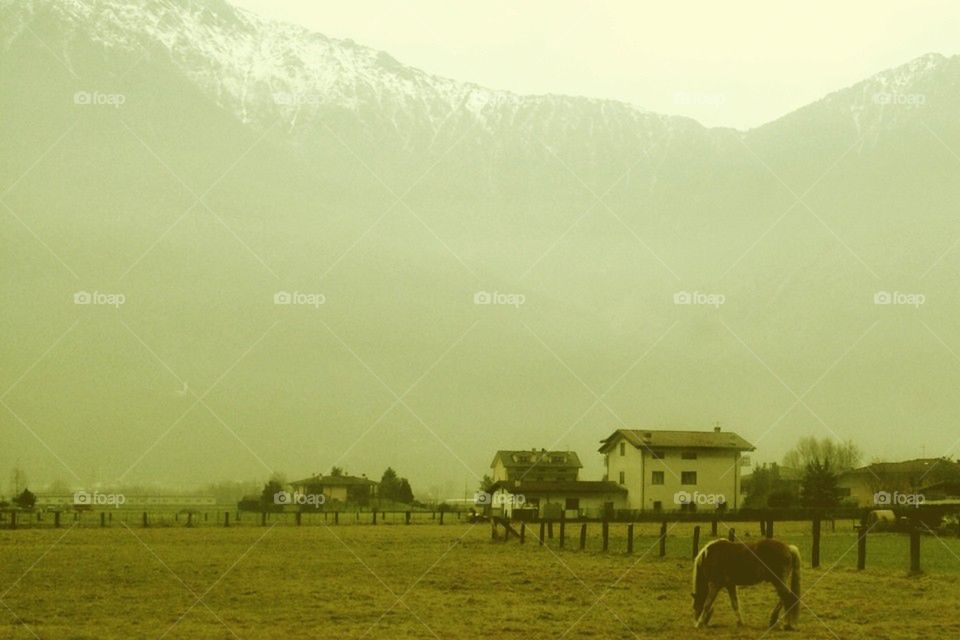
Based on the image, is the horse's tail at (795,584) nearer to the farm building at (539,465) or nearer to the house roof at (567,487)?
the house roof at (567,487)

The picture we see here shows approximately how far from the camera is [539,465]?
3354 inches

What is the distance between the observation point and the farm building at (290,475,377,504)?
103 metres

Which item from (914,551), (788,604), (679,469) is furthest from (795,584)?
(679,469)

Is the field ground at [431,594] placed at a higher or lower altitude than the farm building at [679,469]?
lower

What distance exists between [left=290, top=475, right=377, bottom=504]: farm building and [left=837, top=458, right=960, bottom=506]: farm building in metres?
47.8

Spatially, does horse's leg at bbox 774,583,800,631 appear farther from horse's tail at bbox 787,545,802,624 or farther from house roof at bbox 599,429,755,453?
house roof at bbox 599,429,755,453

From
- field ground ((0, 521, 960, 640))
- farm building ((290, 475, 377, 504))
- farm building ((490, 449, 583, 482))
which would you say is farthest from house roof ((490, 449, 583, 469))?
field ground ((0, 521, 960, 640))

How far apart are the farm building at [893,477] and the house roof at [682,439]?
348 inches

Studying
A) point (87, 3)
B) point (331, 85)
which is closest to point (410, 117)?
point (331, 85)

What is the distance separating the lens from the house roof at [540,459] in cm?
8550

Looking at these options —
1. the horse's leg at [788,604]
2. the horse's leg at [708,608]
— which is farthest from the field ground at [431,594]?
the horse's leg at [788,604]

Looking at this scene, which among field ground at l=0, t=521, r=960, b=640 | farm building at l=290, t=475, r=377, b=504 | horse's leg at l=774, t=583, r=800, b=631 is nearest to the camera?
horse's leg at l=774, t=583, r=800, b=631

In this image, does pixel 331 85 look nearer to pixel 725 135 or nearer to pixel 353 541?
pixel 725 135

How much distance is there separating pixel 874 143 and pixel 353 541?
71.8m
